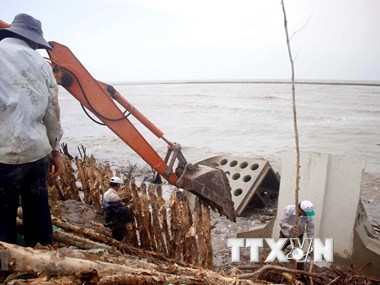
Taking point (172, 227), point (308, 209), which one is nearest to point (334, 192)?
point (308, 209)

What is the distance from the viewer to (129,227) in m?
5.14

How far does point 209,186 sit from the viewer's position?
207 inches

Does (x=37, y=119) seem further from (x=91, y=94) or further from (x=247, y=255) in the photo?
(x=247, y=255)

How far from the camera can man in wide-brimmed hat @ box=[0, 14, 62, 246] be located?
2.43 meters

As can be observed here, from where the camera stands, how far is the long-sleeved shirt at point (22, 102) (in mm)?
2414

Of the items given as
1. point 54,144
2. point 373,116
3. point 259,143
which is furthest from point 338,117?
point 54,144

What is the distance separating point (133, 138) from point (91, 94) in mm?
902

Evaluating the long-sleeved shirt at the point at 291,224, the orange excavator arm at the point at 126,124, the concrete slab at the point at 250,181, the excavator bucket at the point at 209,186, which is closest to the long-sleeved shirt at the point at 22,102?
the orange excavator arm at the point at 126,124

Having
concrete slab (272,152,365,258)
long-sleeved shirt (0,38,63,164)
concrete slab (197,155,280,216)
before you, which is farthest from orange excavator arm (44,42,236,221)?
concrete slab (197,155,280,216)

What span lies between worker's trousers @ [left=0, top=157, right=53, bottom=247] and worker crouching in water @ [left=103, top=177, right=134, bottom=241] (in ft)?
6.74

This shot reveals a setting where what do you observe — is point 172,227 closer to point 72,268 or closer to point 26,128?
point 26,128

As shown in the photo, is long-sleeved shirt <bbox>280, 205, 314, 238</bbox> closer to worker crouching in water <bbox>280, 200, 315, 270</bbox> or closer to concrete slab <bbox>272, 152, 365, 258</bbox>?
worker crouching in water <bbox>280, 200, 315, 270</bbox>

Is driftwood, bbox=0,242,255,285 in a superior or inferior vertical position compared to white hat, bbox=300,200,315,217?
superior

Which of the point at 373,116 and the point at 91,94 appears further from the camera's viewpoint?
the point at 373,116
